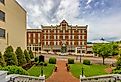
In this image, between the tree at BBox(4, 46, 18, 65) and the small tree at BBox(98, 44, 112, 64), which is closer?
the tree at BBox(4, 46, 18, 65)

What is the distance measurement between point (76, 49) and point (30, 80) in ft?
236

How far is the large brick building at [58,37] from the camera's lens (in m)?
88.4

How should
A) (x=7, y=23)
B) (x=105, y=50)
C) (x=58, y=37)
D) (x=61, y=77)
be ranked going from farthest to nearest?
1. (x=58, y=37)
2. (x=105, y=50)
3. (x=7, y=23)
4. (x=61, y=77)

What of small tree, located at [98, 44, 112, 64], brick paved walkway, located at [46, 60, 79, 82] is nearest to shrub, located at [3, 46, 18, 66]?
brick paved walkway, located at [46, 60, 79, 82]

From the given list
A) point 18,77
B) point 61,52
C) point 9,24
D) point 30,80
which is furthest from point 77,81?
point 61,52

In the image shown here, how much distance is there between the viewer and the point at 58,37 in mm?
89875

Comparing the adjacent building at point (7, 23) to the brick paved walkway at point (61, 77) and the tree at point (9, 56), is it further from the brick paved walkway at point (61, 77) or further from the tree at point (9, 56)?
the brick paved walkway at point (61, 77)

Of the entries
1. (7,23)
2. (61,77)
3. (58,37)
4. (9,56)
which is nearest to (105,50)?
(61,77)

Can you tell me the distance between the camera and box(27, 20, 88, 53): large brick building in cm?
8844

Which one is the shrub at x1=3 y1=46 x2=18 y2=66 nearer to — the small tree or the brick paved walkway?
the brick paved walkway

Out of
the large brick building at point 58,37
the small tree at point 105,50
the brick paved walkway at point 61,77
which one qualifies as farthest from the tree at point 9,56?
the large brick building at point 58,37

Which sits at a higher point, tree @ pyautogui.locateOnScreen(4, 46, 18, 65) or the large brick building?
the large brick building

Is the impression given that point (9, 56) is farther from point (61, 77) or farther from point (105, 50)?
point (105, 50)

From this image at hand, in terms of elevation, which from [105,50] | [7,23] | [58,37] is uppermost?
[7,23]
